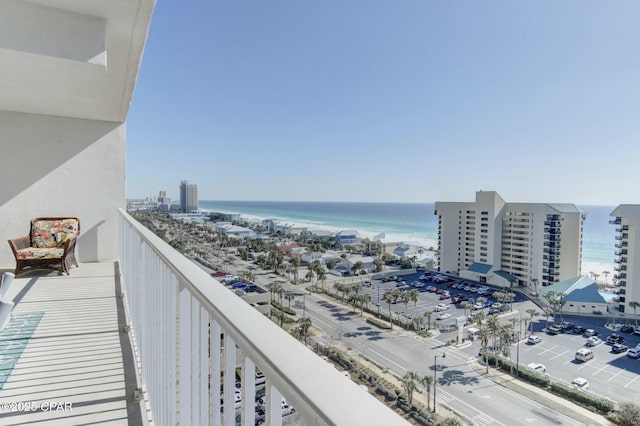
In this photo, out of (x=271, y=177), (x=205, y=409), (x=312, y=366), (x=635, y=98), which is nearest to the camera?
(x=312, y=366)

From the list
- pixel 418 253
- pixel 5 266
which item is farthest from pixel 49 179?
pixel 418 253

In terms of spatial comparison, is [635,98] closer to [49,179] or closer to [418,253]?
[418,253]

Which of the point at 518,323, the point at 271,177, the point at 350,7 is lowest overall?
the point at 518,323

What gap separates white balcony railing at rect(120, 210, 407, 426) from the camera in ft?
0.91

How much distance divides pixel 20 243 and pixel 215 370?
14.4 ft

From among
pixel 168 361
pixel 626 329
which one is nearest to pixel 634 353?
pixel 626 329

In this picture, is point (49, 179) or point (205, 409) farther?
point (49, 179)

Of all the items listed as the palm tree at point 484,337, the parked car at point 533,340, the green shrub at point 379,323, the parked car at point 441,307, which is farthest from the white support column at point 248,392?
the parked car at point 441,307

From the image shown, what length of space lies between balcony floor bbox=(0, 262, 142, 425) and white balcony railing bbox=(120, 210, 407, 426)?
0.41 meters

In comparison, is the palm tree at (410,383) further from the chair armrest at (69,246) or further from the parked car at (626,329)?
the parked car at (626,329)

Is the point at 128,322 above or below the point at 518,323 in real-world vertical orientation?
above

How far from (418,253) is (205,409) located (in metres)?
31.6

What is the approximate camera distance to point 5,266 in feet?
13.1

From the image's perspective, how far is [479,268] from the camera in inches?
922
